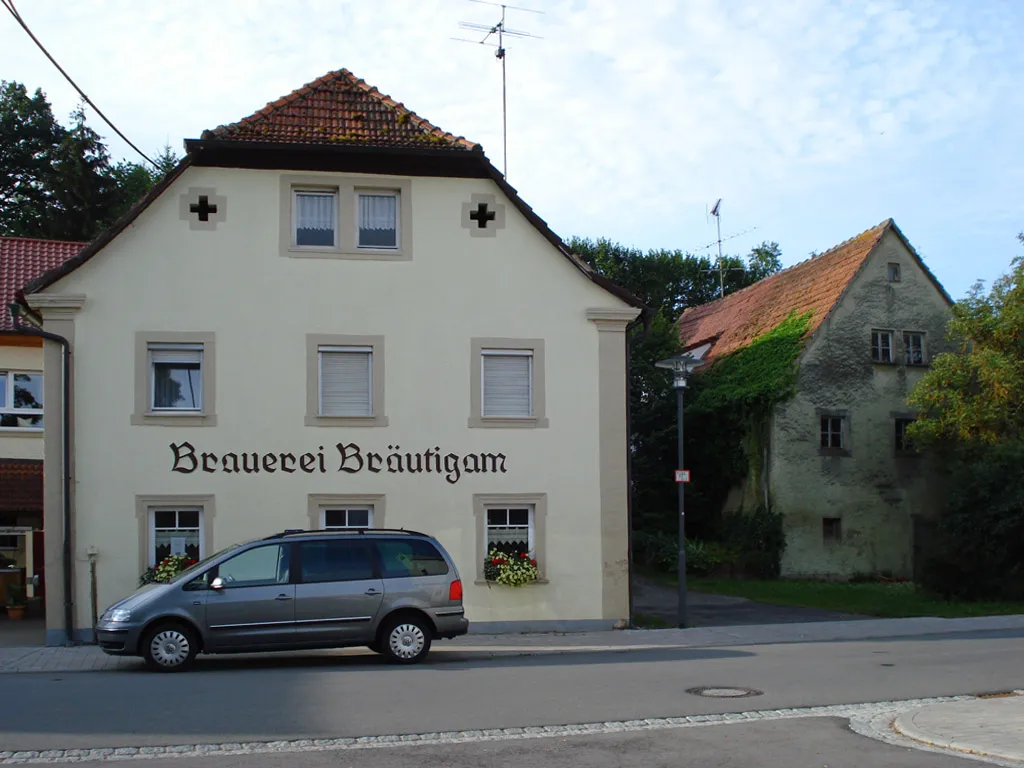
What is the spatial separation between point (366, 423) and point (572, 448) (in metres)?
3.55

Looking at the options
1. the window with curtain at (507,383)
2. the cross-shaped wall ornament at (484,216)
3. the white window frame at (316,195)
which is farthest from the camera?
the cross-shaped wall ornament at (484,216)

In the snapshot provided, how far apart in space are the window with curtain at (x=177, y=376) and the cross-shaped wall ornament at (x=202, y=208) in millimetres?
2074

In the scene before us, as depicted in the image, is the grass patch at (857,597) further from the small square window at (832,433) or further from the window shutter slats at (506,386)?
the window shutter slats at (506,386)

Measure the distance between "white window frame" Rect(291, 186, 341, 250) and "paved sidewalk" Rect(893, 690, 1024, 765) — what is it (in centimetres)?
1262

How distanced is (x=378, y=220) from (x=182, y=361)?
4.10m

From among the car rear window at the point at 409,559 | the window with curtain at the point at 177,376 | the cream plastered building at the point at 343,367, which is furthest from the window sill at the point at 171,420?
the car rear window at the point at 409,559

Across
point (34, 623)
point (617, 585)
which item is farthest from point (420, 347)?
point (34, 623)

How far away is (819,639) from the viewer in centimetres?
1819

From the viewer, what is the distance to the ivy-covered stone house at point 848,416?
32031 millimetres

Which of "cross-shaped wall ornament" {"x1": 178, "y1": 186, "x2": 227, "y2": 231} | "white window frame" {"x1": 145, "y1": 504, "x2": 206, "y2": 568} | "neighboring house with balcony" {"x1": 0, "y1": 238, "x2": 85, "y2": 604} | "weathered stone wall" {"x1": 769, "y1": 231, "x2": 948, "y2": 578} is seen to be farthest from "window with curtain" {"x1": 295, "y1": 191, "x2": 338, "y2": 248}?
"weathered stone wall" {"x1": 769, "y1": 231, "x2": 948, "y2": 578}

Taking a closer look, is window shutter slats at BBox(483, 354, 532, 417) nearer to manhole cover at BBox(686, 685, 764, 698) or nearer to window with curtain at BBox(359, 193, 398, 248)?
window with curtain at BBox(359, 193, 398, 248)

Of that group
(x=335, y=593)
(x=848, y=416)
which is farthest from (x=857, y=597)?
(x=335, y=593)

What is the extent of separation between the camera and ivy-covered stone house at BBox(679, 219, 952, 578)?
32.0m

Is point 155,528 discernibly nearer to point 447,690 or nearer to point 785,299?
point 447,690
